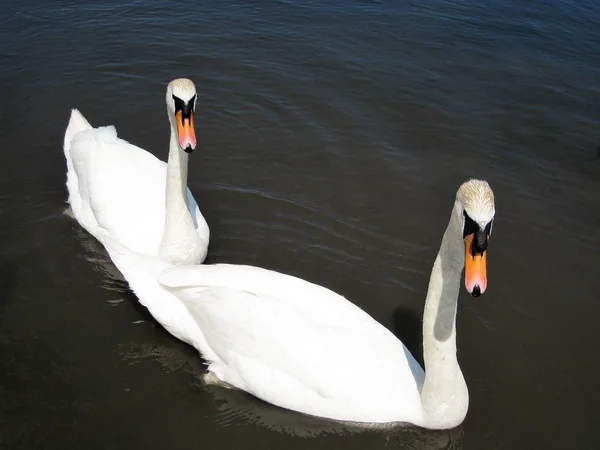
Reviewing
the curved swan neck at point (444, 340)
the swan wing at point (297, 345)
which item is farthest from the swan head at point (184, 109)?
the curved swan neck at point (444, 340)

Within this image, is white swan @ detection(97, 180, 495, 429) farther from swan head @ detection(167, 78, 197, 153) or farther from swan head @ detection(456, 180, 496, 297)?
swan head @ detection(167, 78, 197, 153)

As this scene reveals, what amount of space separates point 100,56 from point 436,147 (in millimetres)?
6443

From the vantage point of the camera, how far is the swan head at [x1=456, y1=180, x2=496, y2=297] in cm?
435

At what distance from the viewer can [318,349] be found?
18.3 ft

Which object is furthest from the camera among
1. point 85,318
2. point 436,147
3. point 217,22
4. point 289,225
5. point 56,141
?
point 217,22

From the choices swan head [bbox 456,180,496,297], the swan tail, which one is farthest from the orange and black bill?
the swan tail

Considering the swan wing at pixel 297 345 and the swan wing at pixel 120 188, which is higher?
the swan wing at pixel 120 188

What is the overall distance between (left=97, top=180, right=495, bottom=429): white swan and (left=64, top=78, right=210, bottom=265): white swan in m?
0.93

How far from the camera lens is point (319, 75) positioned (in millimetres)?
12242

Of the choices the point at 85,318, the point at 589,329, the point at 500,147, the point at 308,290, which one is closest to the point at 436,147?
the point at 500,147

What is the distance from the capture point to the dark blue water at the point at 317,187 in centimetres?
606

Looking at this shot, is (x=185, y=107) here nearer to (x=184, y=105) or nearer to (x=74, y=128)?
(x=184, y=105)

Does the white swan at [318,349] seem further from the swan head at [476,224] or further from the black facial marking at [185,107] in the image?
the black facial marking at [185,107]

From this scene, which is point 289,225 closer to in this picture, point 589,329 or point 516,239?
point 516,239
